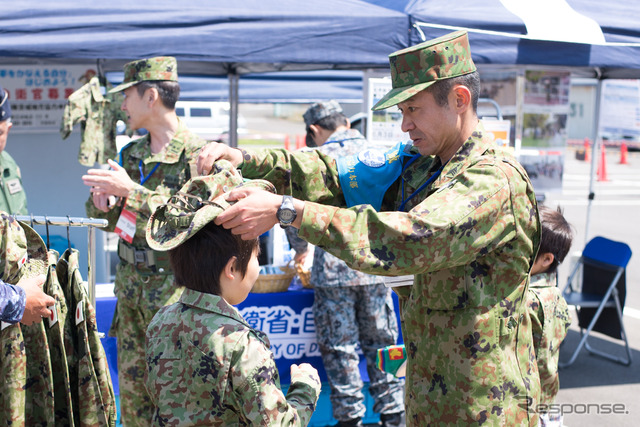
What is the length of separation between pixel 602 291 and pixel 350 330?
241cm

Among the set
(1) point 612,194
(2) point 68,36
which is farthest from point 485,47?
(1) point 612,194

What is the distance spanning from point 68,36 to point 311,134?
5.64ft

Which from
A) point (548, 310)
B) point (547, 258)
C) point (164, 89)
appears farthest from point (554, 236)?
point (164, 89)

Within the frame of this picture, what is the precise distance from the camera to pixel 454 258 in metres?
1.81

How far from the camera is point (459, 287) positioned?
2.04 metres

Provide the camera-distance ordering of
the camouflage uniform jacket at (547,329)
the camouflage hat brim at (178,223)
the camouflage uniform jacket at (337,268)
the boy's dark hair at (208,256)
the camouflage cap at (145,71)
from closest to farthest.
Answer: the camouflage hat brim at (178,223) → the boy's dark hair at (208,256) → the camouflage uniform jacket at (547,329) → the camouflage cap at (145,71) → the camouflage uniform jacket at (337,268)

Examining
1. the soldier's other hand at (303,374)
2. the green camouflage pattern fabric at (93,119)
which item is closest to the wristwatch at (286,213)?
the soldier's other hand at (303,374)

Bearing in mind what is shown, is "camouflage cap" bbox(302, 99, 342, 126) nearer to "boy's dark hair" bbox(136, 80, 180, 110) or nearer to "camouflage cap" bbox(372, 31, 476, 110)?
"boy's dark hair" bbox(136, 80, 180, 110)

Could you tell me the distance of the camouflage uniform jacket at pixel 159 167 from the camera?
3.49 metres

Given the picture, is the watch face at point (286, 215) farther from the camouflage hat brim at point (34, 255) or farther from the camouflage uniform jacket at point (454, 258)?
the camouflage hat brim at point (34, 255)

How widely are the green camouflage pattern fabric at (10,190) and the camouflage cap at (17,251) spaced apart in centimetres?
214

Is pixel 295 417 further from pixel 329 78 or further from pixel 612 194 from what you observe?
pixel 612 194

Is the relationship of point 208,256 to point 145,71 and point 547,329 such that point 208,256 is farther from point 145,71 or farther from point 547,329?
point 145,71

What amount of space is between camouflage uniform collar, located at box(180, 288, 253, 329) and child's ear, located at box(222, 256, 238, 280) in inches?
2.4
